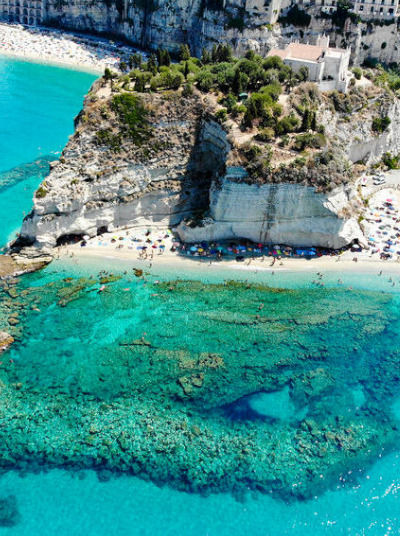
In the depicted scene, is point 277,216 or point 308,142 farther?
point 308,142

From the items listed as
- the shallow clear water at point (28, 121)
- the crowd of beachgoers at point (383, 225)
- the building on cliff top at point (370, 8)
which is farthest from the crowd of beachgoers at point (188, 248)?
the building on cliff top at point (370, 8)

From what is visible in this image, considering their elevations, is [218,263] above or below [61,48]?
below

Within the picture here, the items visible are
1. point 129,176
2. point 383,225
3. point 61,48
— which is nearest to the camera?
point 129,176

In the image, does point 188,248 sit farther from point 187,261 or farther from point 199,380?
point 199,380

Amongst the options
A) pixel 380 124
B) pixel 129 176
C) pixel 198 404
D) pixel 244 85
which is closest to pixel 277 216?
pixel 129 176

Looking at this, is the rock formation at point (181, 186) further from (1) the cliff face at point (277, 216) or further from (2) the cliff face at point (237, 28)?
(2) the cliff face at point (237, 28)

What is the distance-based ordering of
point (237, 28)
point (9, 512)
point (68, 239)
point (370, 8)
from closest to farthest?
1. point (9, 512)
2. point (68, 239)
3. point (370, 8)
4. point (237, 28)

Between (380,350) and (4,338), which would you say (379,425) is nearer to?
(380,350)

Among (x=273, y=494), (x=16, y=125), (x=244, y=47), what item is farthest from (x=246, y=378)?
(x=244, y=47)

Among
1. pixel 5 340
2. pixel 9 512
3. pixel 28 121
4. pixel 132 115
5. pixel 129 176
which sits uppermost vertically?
pixel 132 115
